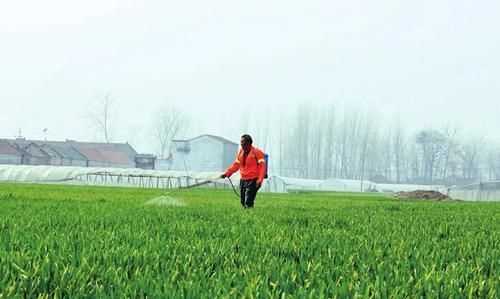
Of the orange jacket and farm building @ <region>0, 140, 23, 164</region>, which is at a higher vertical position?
farm building @ <region>0, 140, 23, 164</region>

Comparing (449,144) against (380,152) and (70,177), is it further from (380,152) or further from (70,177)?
(70,177)

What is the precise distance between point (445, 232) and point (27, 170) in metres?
43.0

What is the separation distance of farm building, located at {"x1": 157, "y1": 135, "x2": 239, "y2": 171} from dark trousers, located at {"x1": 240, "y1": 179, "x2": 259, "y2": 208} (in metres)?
59.0

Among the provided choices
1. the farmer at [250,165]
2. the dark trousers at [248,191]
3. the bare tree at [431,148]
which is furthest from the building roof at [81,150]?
the farmer at [250,165]

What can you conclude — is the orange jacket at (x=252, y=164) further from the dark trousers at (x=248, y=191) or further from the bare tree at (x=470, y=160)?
the bare tree at (x=470, y=160)

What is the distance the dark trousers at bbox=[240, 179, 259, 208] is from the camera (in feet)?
36.6

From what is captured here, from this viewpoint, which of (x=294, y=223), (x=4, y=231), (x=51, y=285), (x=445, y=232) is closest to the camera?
(x=51, y=285)

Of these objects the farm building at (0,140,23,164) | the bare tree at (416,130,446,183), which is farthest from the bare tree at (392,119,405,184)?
the farm building at (0,140,23,164)

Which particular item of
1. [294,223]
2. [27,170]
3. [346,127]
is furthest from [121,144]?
[294,223]

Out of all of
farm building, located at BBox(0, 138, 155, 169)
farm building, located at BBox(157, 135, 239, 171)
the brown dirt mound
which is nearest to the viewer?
the brown dirt mound

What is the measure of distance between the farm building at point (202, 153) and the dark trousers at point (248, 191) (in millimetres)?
59036

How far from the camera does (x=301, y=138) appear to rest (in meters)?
96.7

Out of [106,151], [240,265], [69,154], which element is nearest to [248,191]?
[240,265]

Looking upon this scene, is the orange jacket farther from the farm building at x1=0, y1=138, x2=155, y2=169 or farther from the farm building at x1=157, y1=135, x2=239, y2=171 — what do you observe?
the farm building at x1=0, y1=138, x2=155, y2=169
